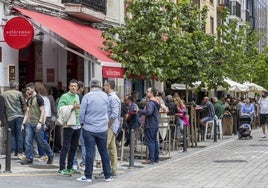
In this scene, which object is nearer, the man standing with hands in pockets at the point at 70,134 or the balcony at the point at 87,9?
the man standing with hands in pockets at the point at 70,134

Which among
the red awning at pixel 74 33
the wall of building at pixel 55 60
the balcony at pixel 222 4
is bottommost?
the wall of building at pixel 55 60

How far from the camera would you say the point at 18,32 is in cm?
1736

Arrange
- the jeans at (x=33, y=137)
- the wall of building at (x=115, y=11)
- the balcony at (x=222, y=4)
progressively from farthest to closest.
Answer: the balcony at (x=222, y=4), the wall of building at (x=115, y=11), the jeans at (x=33, y=137)

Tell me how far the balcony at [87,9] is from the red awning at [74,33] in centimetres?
41

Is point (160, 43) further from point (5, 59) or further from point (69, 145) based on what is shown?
point (69, 145)

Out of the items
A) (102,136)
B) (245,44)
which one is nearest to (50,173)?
(102,136)

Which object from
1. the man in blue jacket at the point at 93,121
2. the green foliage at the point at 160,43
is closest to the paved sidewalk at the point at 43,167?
the man in blue jacket at the point at 93,121

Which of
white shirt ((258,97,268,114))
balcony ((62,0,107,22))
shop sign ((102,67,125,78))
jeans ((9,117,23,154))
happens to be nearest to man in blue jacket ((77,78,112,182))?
jeans ((9,117,23,154))

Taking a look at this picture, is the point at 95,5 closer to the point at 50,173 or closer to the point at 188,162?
the point at 188,162

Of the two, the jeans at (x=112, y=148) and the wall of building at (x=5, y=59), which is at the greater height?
the wall of building at (x=5, y=59)

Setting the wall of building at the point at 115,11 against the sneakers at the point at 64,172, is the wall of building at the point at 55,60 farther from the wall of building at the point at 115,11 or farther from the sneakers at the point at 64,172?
the sneakers at the point at 64,172

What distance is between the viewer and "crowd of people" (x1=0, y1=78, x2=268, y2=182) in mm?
13047

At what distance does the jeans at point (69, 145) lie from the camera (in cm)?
1390

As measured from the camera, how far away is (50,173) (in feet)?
47.2
